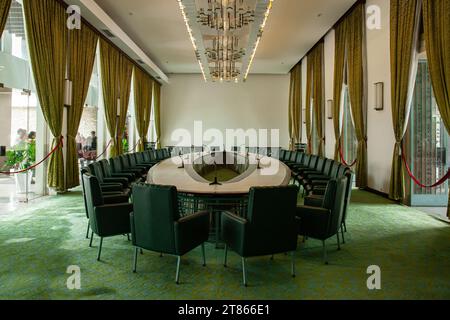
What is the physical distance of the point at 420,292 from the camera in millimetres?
2590

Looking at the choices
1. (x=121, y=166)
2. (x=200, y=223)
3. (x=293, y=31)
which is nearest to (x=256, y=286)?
(x=200, y=223)

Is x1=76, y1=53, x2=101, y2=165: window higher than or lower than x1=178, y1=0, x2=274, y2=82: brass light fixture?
lower

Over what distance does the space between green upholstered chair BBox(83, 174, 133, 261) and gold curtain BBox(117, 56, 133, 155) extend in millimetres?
6606

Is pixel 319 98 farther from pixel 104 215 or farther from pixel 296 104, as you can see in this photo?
pixel 104 215

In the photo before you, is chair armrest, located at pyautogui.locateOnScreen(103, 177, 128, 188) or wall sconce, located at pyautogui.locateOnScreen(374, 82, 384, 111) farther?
wall sconce, located at pyautogui.locateOnScreen(374, 82, 384, 111)

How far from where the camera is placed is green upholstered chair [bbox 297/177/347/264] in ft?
10.7

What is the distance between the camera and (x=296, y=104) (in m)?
14.0

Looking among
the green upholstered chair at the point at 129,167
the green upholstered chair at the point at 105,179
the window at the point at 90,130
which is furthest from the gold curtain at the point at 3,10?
the window at the point at 90,130

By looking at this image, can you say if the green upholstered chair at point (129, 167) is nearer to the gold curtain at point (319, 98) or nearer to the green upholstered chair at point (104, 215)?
the green upholstered chair at point (104, 215)

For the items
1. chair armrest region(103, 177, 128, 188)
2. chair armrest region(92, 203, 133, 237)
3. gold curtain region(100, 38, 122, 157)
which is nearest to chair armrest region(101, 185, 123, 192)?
chair armrest region(103, 177, 128, 188)

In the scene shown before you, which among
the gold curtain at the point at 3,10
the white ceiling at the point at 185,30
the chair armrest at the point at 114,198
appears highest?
the white ceiling at the point at 185,30

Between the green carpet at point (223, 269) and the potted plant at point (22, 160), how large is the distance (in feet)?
7.51

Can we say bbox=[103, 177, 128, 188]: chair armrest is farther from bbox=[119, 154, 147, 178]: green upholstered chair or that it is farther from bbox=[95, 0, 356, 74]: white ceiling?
bbox=[95, 0, 356, 74]: white ceiling

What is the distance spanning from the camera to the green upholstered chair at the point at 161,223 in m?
2.77
